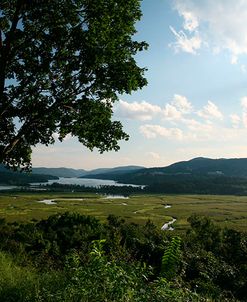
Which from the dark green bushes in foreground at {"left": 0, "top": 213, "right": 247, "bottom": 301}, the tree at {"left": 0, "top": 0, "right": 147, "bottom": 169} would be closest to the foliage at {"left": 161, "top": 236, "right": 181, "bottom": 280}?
the dark green bushes in foreground at {"left": 0, "top": 213, "right": 247, "bottom": 301}

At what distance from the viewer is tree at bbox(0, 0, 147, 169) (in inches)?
931

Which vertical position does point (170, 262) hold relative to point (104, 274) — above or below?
below

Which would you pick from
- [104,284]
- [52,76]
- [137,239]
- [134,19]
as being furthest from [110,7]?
[104,284]

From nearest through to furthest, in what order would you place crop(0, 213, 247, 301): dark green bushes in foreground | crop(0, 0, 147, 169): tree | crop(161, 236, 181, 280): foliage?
crop(0, 213, 247, 301): dark green bushes in foreground, crop(161, 236, 181, 280): foliage, crop(0, 0, 147, 169): tree

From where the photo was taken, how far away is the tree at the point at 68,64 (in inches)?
931

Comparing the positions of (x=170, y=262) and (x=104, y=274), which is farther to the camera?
(x=170, y=262)

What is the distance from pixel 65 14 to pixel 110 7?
9.38 ft

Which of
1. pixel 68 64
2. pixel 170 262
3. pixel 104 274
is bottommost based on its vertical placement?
pixel 170 262

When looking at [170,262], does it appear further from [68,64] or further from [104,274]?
[68,64]

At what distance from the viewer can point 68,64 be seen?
25.2 metres

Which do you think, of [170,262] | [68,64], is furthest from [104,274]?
[68,64]

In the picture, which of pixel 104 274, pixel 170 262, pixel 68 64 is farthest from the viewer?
pixel 68 64

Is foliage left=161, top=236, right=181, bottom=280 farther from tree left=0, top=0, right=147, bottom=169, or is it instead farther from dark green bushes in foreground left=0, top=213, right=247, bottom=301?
tree left=0, top=0, right=147, bottom=169

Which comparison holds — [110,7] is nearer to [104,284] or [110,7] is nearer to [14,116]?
[14,116]
